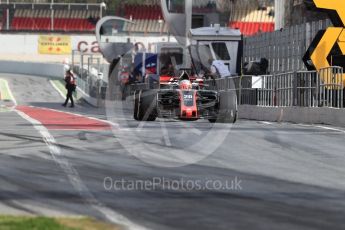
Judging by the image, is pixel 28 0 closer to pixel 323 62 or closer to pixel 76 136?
pixel 323 62

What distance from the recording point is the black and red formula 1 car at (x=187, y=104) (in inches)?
754

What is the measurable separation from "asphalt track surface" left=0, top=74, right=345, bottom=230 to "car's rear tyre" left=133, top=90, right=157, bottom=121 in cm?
371

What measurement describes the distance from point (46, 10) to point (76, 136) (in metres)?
87.7

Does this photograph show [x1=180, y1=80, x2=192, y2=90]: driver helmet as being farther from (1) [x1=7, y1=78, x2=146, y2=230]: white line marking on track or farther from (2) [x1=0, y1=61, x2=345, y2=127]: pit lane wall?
(1) [x1=7, y1=78, x2=146, y2=230]: white line marking on track

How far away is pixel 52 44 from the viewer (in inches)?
3529

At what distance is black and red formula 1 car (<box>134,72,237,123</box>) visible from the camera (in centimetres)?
1914

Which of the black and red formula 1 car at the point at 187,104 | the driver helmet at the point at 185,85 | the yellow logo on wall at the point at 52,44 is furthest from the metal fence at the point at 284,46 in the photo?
the yellow logo on wall at the point at 52,44

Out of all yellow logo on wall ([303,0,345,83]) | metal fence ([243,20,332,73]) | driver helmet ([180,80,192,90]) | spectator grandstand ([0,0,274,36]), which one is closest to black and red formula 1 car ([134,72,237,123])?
driver helmet ([180,80,192,90])

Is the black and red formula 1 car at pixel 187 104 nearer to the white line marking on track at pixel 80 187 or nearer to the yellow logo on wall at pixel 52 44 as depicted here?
the white line marking on track at pixel 80 187

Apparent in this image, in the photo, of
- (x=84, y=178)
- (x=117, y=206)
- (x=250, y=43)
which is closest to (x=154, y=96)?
(x=84, y=178)

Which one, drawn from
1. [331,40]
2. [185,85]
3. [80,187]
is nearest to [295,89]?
[331,40]

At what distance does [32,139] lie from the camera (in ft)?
47.2

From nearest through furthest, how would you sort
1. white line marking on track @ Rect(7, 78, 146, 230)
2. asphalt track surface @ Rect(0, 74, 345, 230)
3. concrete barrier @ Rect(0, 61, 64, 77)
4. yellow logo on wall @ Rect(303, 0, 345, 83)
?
1. white line marking on track @ Rect(7, 78, 146, 230)
2. asphalt track surface @ Rect(0, 74, 345, 230)
3. yellow logo on wall @ Rect(303, 0, 345, 83)
4. concrete barrier @ Rect(0, 61, 64, 77)

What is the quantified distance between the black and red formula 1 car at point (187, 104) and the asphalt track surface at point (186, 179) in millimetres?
3355
